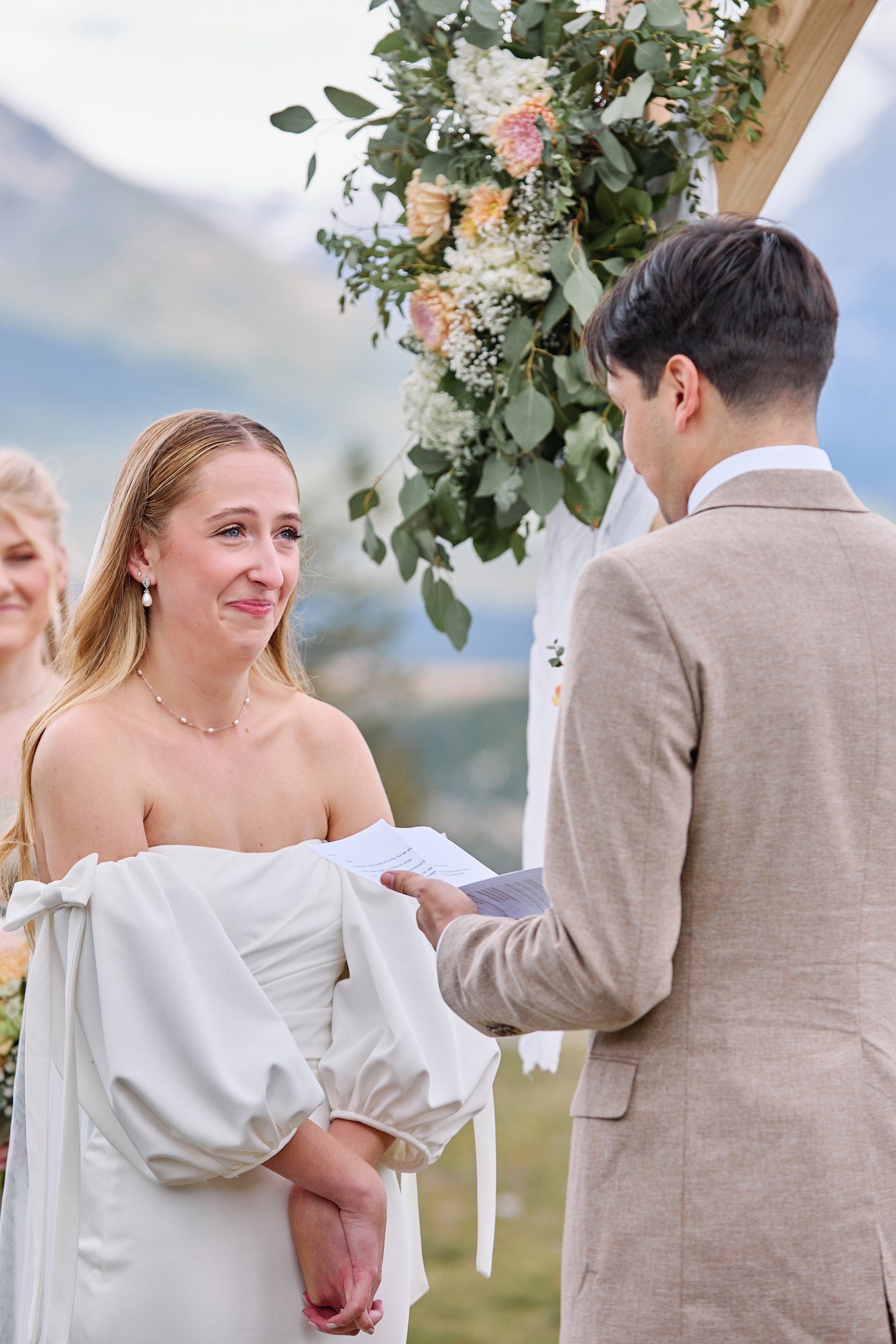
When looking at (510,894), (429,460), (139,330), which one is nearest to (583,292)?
(429,460)

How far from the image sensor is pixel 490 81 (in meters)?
1.79

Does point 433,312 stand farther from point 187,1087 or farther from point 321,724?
point 187,1087

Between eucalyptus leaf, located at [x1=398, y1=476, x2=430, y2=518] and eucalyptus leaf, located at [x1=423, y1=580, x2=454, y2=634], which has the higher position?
eucalyptus leaf, located at [x1=398, y1=476, x2=430, y2=518]

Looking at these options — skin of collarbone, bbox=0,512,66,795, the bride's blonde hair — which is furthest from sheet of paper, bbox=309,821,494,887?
skin of collarbone, bbox=0,512,66,795

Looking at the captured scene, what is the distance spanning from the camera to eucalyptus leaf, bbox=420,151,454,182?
1.91 metres

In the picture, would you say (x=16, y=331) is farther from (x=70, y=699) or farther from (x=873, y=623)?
(x=873, y=623)

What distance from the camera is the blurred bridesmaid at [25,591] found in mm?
2367

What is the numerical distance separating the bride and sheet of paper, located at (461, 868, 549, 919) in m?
0.37

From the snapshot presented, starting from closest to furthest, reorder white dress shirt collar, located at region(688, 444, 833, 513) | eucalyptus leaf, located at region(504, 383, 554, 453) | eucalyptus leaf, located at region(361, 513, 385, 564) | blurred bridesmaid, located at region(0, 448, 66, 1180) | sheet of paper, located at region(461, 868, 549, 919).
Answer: white dress shirt collar, located at region(688, 444, 833, 513)
sheet of paper, located at region(461, 868, 549, 919)
eucalyptus leaf, located at region(504, 383, 554, 453)
eucalyptus leaf, located at region(361, 513, 385, 564)
blurred bridesmaid, located at region(0, 448, 66, 1180)

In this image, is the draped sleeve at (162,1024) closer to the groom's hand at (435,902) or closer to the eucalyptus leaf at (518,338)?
the groom's hand at (435,902)

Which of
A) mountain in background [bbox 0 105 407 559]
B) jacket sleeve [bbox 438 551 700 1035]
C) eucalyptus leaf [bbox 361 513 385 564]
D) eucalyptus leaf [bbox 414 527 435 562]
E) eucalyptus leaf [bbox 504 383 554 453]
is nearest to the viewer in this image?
jacket sleeve [bbox 438 551 700 1035]

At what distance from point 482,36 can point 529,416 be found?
59cm

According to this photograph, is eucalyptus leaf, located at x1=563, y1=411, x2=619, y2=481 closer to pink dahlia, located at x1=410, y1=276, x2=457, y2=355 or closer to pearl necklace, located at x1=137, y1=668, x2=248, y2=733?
pink dahlia, located at x1=410, y1=276, x2=457, y2=355

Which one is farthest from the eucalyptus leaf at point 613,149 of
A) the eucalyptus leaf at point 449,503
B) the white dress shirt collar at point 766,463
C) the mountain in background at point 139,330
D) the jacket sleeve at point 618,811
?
the mountain in background at point 139,330
